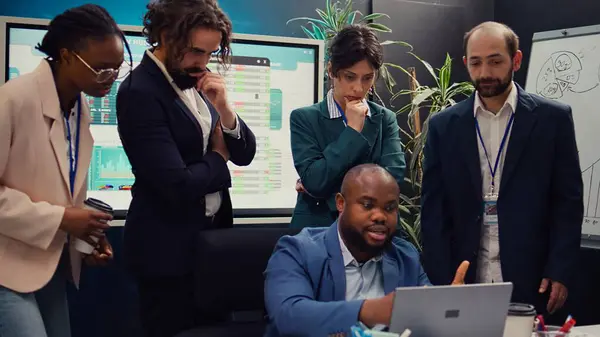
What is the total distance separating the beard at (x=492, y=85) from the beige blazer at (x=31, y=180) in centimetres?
149

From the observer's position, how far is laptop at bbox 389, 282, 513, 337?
141 cm

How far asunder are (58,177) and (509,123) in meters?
1.62

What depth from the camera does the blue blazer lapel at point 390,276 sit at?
81.6 inches

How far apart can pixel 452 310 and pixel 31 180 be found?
1.22 metres

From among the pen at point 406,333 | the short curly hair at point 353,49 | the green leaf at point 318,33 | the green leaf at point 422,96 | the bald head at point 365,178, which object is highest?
the green leaf at point 318,33

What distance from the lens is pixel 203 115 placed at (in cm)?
244

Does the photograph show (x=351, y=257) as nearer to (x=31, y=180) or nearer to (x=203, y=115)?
(x=203, y=115)

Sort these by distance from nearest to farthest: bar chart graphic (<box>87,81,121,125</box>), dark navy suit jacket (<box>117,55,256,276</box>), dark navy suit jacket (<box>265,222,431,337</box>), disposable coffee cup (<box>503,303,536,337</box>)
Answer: disposable coffee cup (<box>503,303,536,337</box>) < dark navy suit jacket (<box>265,222,431,337</box>) < dark navy suit jacket (<box>117,55,256,276</box>) < bar chart graphic (<box>87,81,121,125</box>)

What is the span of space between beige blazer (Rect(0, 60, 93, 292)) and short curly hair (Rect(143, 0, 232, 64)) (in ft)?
1.42

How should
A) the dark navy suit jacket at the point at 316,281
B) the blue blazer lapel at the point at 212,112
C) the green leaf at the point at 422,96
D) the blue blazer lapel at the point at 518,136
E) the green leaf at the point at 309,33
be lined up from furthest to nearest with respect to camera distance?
the green leaf at the point at 309,33, the green leaf at the point at 422,96, the blue blazer lapel at the point at 518,136, the blue blazer lapel at the point at 212,112, the dark navy suit jacket at the point at 316,281

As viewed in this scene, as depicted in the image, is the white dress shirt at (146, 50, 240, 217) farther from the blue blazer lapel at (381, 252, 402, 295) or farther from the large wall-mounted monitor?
the large wall-mounted monitor

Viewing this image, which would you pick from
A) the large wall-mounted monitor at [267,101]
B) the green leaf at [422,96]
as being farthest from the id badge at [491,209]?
the large wall-mounted monitor at [267,101]

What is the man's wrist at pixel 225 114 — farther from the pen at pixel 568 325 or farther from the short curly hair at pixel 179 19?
the pen at pixel 568 325

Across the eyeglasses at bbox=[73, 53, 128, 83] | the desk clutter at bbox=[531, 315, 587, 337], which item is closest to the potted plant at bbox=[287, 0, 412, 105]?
the eyeglasses at bbox=[73, 53, 128, 83]
